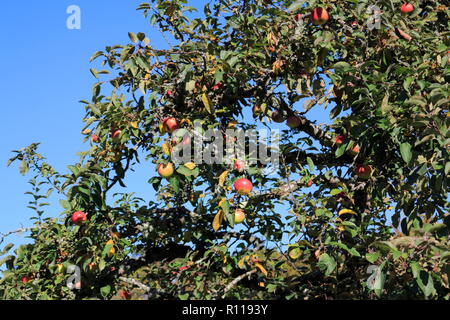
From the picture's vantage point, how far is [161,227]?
16.1 ft

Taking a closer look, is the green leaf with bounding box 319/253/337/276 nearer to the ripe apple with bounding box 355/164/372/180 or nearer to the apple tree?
the apple tree

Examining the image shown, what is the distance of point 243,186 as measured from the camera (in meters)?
3.86

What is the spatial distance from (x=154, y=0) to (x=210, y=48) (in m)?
1.30

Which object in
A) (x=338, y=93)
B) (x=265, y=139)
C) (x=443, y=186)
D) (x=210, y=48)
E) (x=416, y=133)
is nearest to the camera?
(x=443, y=186)

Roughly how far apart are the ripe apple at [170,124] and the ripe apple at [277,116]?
154 centimetres

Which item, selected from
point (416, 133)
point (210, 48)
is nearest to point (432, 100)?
point (416, 133)

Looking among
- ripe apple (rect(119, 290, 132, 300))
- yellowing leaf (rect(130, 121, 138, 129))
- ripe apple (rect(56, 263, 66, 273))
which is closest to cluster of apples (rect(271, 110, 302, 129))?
yellowing leaf (rect(130, 121, 138, 129))

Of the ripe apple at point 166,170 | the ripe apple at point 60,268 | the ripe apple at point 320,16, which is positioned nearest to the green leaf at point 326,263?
the ripe apple at point 166,170

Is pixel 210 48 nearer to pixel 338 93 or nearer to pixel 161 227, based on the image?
pixel 338 93

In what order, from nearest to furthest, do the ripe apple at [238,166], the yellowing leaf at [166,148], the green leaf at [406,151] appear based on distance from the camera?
the green leaf at [406,151]
the yellowing leaf at [166,148]
the ripe apple at [238,166]

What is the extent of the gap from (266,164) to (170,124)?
47.0 inches

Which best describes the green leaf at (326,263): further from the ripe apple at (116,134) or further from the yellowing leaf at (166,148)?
the ripe apple at (116,134)

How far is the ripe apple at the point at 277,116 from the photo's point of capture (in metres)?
5.12
